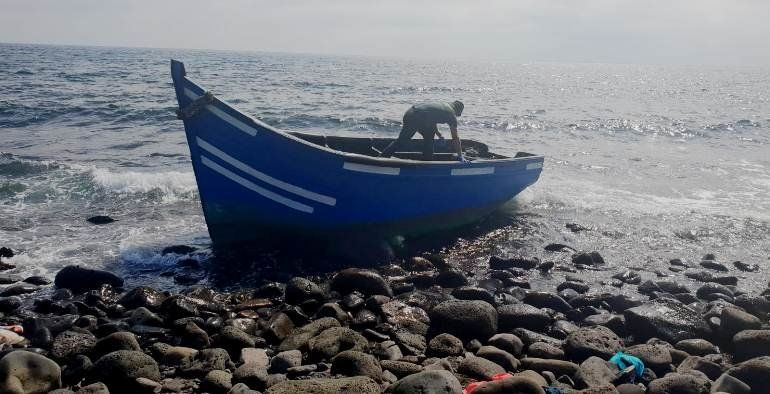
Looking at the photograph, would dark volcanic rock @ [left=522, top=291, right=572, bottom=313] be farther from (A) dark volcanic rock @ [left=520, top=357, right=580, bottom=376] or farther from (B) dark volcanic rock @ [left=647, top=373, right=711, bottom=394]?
(B) dark volcanic rock @ [left=647, top=373, right=711, bottom=394]

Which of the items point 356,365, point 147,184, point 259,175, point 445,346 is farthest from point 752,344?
point 147,184

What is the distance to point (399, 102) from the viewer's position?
40312 millimetres

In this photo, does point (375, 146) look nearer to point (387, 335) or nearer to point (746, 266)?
point (387, 335)

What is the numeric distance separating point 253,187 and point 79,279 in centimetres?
314

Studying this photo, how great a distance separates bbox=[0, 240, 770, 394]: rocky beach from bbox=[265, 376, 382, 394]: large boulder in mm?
18

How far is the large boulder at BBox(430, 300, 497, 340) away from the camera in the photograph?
7.45 metres

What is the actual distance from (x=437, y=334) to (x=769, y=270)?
24.7ft

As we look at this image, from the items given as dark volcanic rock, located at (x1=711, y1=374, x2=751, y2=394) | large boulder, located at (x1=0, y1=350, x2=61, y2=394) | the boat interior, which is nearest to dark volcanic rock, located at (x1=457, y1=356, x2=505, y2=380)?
dark volcanic rock, located at (x1=711, y1=374, x2=751, y2=394)

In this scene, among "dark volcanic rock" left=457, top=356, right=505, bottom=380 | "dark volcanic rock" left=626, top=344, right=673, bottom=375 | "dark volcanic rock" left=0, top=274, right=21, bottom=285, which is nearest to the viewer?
"dark volcanic rock" left=457, top=356, right=505, bottom=380

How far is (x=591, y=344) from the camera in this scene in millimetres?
7074

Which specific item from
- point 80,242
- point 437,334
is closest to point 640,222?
point 437,334

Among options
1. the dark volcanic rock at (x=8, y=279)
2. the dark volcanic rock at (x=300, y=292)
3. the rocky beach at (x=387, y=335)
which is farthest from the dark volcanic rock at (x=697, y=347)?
the dark volcanic rock at (x=8, y=279)

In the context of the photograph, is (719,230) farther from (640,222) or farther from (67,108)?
(67,108)

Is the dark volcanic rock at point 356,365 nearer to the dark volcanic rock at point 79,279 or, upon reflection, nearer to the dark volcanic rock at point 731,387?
the dark volcanic rock at point 731,387
